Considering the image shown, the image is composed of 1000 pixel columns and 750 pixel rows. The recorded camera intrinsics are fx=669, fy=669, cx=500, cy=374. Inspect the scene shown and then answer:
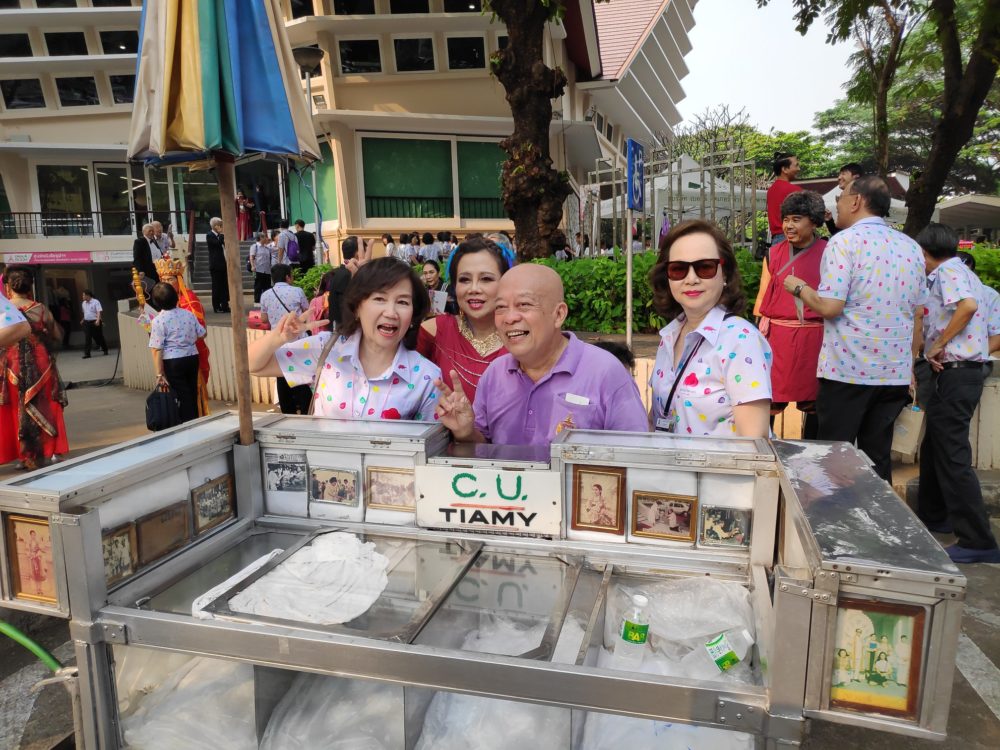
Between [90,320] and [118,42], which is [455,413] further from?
[118,42]

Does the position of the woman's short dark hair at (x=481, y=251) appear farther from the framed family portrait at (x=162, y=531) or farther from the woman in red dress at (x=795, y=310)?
the woman in red dress at (x=795, y=310)

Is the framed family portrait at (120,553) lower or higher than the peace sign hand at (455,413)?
lower

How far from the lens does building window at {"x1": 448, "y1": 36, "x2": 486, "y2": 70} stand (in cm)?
1911

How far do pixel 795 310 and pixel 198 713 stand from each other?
3906 millimetres

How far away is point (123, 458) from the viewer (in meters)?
1.86

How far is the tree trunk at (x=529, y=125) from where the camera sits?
394 inches

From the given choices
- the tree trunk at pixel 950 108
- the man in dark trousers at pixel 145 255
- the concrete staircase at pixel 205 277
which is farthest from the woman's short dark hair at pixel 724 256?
the concrete staircase at pixel 205 277

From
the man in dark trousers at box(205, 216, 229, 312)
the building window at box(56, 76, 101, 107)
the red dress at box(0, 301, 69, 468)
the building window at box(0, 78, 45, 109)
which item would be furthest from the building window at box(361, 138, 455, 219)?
the building window at box(0, 78, 45, 109)

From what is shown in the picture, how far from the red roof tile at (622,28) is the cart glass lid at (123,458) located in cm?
2351

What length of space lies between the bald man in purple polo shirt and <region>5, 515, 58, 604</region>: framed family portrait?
3.58 feet

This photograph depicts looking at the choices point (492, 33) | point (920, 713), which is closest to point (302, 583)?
point (920, 713)

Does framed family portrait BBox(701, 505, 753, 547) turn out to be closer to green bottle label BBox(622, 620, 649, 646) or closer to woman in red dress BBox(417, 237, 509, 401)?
green bottle label BBox(622, 620, 649, 646)

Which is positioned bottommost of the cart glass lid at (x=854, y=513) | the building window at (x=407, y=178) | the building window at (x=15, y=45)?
the cart glass lid at (x=854, y=513)

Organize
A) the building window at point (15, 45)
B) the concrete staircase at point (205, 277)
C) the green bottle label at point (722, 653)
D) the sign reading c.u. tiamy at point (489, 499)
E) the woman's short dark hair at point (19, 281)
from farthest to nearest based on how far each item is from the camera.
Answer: the building window at point (15, 45), the concrete staircase at point (205, 277), the woman's short dark hair at point (19, 281), the sign reading c.u. tiamy at point (489, 499), the green bottle label at point (722, 653)
